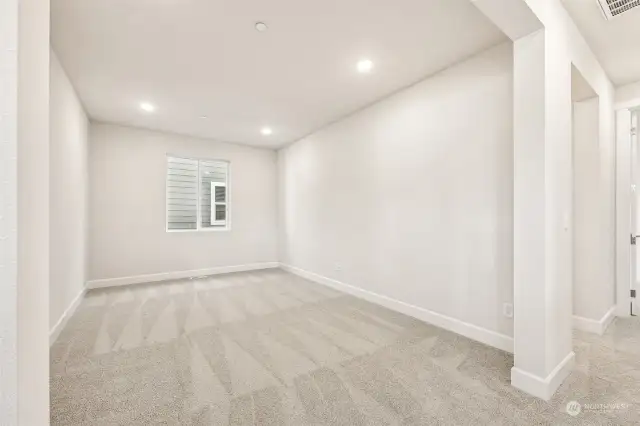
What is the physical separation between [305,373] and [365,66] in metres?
2.88

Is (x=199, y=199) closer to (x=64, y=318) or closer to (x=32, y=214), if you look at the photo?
(x=64, y=318)

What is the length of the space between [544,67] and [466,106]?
36.4 inches

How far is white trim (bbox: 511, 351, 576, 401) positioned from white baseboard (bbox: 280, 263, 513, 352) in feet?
1.42

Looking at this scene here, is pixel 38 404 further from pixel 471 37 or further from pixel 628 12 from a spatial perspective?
pixel 628 12

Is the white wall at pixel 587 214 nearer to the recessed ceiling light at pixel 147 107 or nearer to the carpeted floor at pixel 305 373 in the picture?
the carpeted floor at pixel 305 373

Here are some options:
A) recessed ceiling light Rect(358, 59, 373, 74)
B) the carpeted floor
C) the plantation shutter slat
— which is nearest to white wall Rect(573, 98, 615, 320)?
the carpeted floor

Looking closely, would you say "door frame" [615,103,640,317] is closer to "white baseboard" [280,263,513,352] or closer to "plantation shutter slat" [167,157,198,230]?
"white baseboard" [280,263,513,352]

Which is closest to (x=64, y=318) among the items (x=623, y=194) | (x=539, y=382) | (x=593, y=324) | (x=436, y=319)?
(x=436, y=319)

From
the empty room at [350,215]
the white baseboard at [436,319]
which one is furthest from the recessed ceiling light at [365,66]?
the white baseboard at [436,319]

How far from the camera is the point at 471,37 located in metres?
2.45

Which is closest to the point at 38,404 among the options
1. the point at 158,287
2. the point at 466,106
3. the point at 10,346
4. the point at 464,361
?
the point at 10,346

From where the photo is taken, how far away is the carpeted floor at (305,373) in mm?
1674

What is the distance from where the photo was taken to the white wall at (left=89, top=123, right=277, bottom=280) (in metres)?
4.62

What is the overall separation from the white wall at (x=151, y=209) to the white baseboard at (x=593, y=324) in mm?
5086
